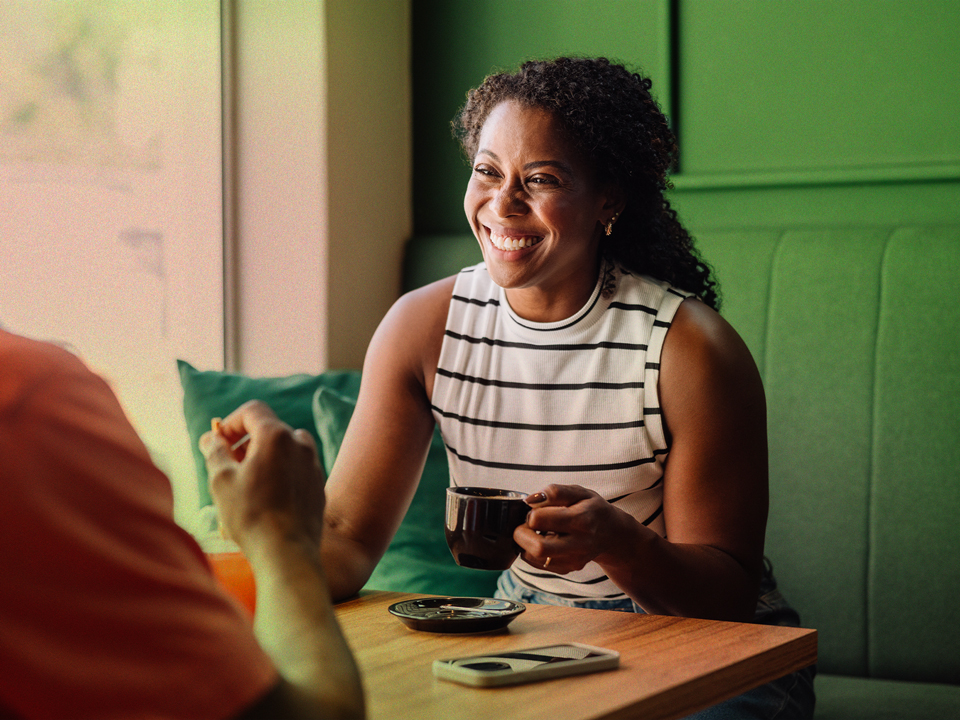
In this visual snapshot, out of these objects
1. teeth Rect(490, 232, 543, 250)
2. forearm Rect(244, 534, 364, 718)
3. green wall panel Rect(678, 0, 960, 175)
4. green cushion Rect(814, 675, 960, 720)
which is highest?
green wall panel Rect(678, 0, 960, 175)

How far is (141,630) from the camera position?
47 cm

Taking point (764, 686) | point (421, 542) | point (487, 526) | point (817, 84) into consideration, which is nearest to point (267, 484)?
point (487, 526)

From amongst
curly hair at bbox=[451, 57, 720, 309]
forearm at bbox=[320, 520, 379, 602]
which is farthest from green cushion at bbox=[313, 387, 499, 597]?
curly hair at bbox=[451, 57, 720, 309]

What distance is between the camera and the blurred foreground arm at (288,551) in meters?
0.57

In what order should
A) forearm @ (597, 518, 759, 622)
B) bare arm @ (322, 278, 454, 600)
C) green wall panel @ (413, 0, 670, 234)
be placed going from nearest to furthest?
1. forearm @ (597, 518, 759, 622)
2. bare arm @ (322, 278, 454, 600)
3. green wall panel @ (413, 0, 670, 234)

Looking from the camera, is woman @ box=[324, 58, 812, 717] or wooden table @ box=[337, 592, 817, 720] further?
woman @ box=[324, 58, 812, 717]

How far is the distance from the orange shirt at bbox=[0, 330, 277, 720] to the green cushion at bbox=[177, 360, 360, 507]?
1.52 m

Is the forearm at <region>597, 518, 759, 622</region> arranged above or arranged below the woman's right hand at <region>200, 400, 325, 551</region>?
below

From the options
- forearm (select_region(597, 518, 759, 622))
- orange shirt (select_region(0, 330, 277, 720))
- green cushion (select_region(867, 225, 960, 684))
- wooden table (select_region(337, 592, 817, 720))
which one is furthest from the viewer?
green cushion (select_region(867, 225, 960, 684))

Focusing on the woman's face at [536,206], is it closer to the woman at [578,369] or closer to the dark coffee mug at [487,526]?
the woman at [578,369]

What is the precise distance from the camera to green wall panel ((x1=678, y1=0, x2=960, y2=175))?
203cm

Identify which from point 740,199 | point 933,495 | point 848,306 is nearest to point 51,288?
point 740,199

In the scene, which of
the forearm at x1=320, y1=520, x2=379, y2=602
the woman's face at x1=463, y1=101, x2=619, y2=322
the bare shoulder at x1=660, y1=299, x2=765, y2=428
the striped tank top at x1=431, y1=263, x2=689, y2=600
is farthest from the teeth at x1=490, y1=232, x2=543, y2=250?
the forearm at x1=320, y1=520, x2=379, y2=602

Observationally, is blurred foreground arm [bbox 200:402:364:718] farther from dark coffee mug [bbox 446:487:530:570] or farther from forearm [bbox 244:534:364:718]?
dark coffee mug [bbox 446:487:530:570]
